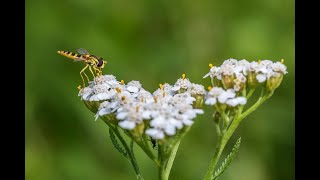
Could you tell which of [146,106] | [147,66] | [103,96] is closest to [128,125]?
[146,106]

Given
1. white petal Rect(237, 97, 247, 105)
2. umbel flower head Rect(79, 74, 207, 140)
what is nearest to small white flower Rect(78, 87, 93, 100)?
umbel flower head Rect(79, 74, 207, 140)

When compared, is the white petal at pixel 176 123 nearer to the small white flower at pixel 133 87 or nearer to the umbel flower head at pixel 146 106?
the umbel flower head at pixel 146 106

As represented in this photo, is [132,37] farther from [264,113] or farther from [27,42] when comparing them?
[264,113]

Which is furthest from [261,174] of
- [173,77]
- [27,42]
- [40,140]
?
[27,42]

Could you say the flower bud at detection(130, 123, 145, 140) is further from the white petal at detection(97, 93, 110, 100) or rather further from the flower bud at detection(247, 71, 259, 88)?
the flower bud at detection(247, 71, 259, 88)

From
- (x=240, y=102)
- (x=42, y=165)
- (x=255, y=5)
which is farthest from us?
(x=255, y=5)

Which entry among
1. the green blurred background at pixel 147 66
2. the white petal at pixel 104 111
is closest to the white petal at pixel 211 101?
the white petal at pixel 104 111
